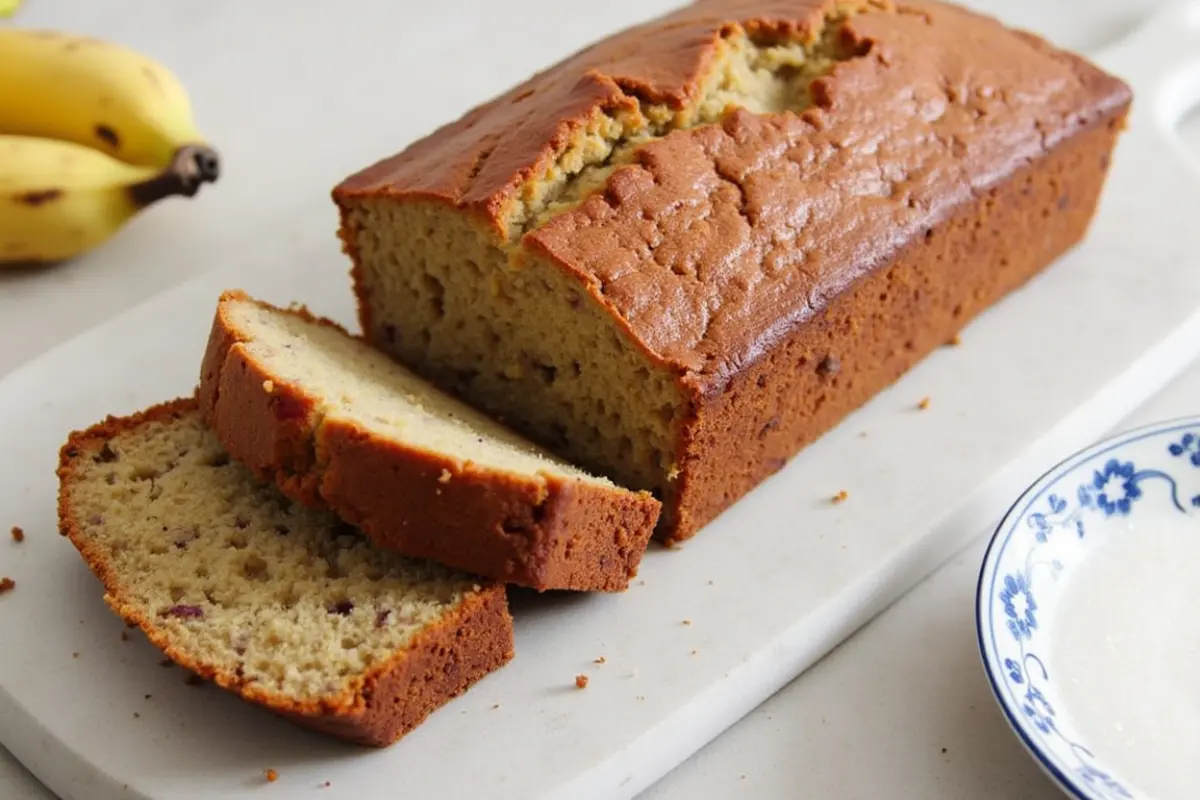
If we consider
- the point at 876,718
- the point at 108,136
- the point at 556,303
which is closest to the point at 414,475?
the point at 556,303

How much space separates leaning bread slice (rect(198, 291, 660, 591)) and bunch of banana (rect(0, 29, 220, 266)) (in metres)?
1.14

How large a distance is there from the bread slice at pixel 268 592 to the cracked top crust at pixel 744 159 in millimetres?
685

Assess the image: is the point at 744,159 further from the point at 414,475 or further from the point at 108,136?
the point at 108,136

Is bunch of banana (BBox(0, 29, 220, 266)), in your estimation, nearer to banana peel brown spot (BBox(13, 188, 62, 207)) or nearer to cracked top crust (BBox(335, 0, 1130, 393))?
banana peel brown spot (BBox(13, 188, 62, 207))

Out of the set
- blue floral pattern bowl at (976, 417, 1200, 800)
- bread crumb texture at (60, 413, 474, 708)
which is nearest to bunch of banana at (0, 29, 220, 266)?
bread crumb texture at (60, 413, 474, 708)

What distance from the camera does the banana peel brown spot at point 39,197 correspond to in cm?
382

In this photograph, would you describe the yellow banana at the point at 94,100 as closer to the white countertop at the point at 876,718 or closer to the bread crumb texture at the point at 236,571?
the white countertop at the point at 876,718

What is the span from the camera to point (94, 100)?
4.05 meters

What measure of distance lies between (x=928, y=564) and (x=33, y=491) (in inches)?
80.3

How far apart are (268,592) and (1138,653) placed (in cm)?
171

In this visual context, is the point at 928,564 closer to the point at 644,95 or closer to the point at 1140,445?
the point at 1140,445

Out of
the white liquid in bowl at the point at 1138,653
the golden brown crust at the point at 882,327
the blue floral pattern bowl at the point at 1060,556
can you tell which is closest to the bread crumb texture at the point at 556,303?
the golden brown crust at the point at 882,327

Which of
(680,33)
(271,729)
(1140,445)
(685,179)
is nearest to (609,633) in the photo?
(271,729)

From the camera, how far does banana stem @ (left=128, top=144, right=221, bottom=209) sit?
3.93 metres
